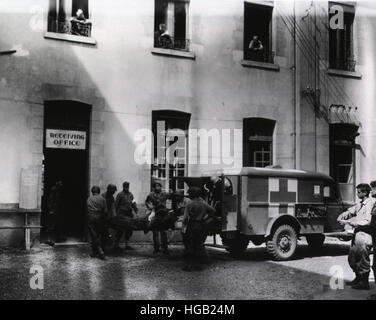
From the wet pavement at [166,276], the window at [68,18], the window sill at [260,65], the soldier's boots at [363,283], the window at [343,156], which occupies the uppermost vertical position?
the window at [68,18]

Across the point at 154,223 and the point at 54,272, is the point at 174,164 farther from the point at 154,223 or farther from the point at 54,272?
the point at 54,272

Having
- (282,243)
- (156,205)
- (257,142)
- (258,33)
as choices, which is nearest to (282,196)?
(282,243)

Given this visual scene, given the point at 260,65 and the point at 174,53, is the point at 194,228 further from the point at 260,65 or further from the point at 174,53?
the point at 260,65

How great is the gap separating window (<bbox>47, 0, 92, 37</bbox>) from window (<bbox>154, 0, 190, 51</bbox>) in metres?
2.08

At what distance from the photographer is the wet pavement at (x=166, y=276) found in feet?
25.3

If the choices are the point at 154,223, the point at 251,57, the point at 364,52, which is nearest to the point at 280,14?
the point at 251,57

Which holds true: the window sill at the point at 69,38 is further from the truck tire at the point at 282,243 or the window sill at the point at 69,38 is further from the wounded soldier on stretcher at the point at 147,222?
the truck tire at the point at 282,243

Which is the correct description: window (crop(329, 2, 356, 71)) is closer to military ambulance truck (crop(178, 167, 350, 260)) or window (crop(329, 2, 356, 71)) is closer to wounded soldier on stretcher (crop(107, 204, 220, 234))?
military ambulance truck (crop(178, 167, 350, 260))

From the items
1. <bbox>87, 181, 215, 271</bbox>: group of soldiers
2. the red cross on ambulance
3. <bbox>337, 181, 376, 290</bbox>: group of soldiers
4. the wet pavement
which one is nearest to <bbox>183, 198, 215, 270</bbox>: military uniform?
→ <bbox>87, 181, 215, 271</bbox>: group of soldiers

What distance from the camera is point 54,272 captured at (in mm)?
9281

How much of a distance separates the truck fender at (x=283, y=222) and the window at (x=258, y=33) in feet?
20.6

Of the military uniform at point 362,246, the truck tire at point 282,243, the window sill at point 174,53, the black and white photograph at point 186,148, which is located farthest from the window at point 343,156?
the military uniform at point 362,246

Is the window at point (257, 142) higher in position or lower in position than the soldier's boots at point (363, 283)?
higher
